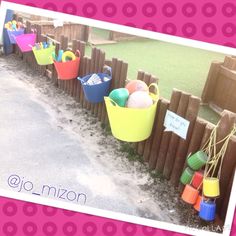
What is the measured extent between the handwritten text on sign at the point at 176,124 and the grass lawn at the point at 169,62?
161 cm

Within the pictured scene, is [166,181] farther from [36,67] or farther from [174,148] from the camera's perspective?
[36,67]

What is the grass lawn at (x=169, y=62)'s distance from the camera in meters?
5.40

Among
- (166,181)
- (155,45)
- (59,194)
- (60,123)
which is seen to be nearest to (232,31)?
(166,181)

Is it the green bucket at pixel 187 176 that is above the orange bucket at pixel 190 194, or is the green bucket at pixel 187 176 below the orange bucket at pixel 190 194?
above

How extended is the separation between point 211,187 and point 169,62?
15.6 ft

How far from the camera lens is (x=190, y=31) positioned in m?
1.98

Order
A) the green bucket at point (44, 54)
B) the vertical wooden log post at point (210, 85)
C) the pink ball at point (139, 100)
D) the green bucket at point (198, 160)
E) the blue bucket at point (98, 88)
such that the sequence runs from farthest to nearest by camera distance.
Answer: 1. the vertical wooden log post at point (210, 85)
2. the green bucket at point (44, 54)
3. the blue bucket at point (98, 88)
4. the pink ball at point (139, 100)
5. the green bucket at point (198, 160)

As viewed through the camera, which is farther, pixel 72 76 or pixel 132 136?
pixel 72 76

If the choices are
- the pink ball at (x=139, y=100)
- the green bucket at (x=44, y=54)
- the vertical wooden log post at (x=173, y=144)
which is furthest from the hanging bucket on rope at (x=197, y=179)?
the green bucket at (x=44, y=54)

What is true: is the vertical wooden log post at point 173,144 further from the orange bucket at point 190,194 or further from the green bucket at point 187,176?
the orange bucket at point 190,194

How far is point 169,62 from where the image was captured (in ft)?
22.2

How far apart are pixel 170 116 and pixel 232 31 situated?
1050mm

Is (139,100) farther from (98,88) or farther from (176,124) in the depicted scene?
(98,88)

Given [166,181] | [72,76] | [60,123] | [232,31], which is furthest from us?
[72,76]
